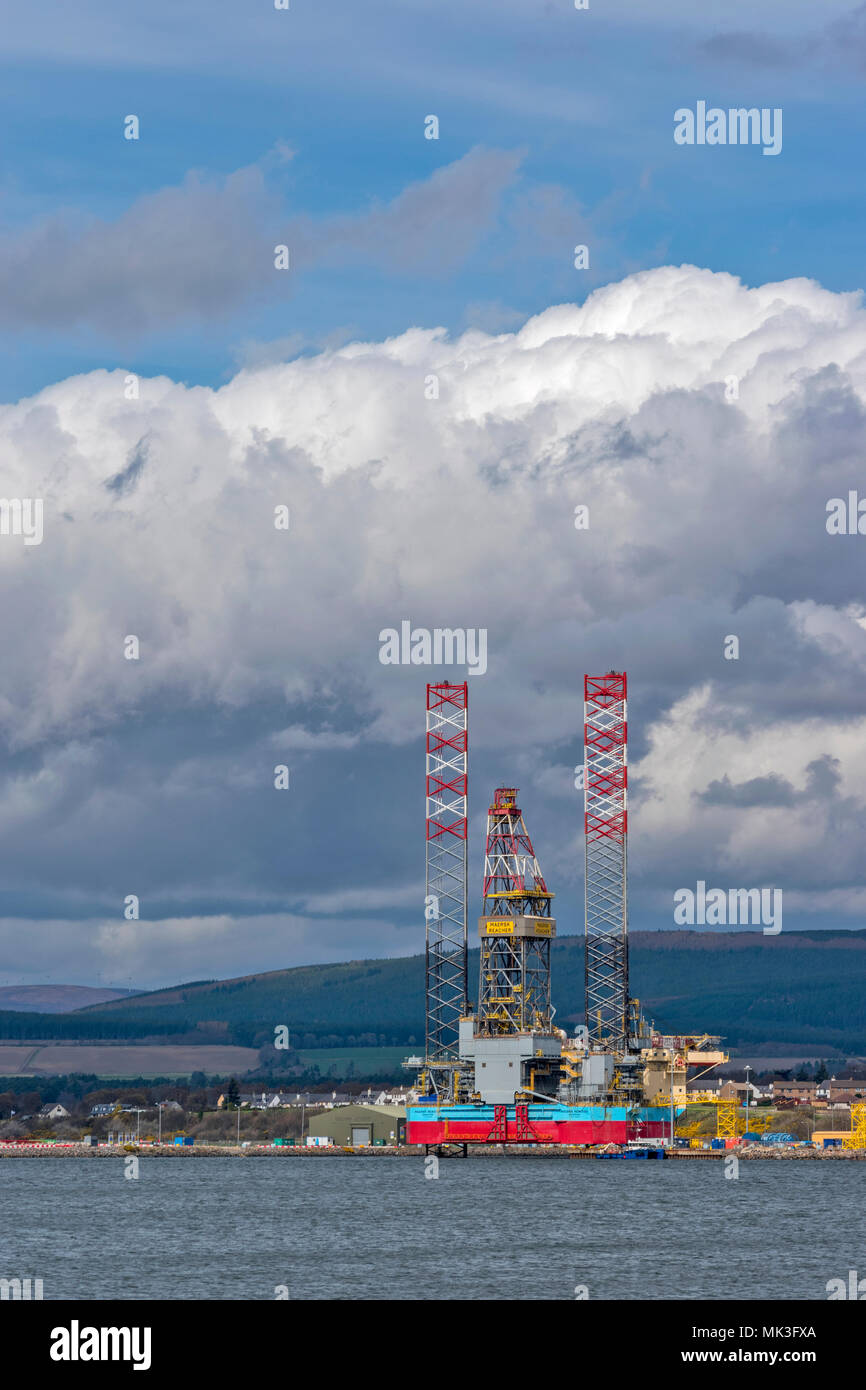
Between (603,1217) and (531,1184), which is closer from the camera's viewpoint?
(603,1217)

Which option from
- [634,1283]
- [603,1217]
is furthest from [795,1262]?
[603,1217]
